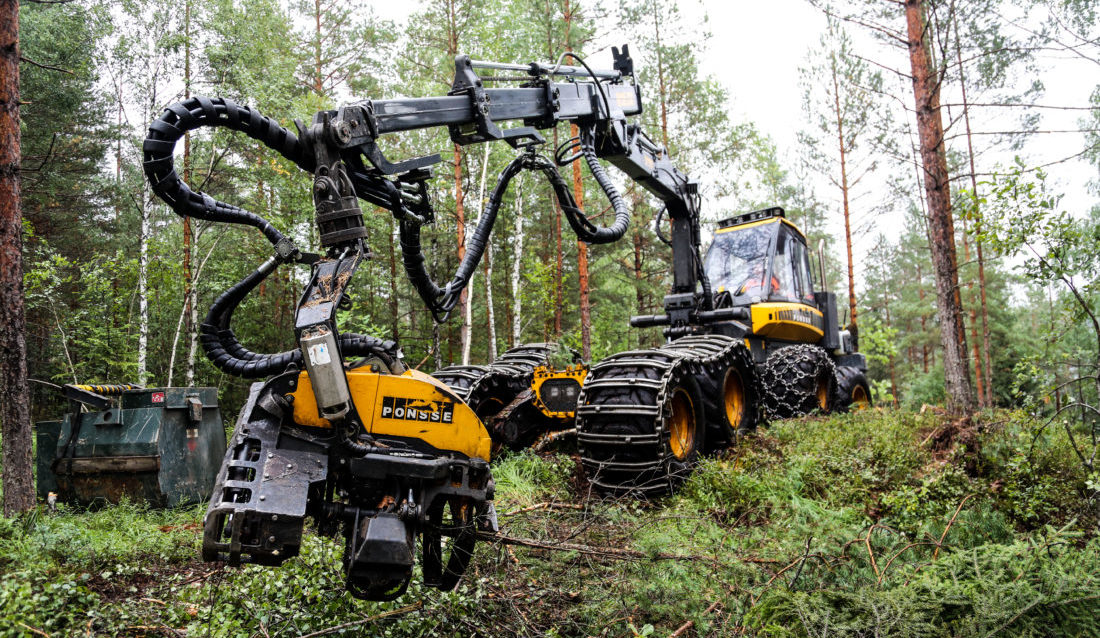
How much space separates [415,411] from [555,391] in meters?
3.68

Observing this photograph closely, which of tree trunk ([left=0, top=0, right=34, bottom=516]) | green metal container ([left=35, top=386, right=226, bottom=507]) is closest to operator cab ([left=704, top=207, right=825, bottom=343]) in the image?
green metal container ([left=35, top=386, right=226, bottom=507])

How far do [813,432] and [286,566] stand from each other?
493 centimetres

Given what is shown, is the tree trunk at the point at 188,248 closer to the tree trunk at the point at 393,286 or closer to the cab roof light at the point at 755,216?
the tree trunk at the point at 393,286

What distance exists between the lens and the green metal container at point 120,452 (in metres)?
5.96

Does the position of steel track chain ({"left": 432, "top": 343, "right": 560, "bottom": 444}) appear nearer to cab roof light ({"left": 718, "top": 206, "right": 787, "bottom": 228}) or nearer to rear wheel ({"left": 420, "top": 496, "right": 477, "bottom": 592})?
rear wheel ({"left": 420, "top": 496, "right": 477, "bottom": 592})

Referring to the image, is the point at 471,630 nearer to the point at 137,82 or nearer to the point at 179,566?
the point at 179,566

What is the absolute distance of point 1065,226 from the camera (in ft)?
16.9

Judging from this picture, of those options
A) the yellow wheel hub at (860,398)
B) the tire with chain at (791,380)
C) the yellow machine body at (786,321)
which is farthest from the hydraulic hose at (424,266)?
the yellow wheel hub at (860,398)

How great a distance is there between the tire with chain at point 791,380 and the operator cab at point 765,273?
35 centimetres

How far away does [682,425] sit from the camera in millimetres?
5754

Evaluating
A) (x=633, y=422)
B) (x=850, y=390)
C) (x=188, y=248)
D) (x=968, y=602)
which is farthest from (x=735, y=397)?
(x=188, y=248)

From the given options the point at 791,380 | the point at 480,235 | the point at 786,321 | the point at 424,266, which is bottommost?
the point at 791,380

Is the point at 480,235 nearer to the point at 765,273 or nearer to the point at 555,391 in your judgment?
the point at 555,391

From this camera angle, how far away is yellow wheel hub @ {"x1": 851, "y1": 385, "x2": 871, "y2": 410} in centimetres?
971
